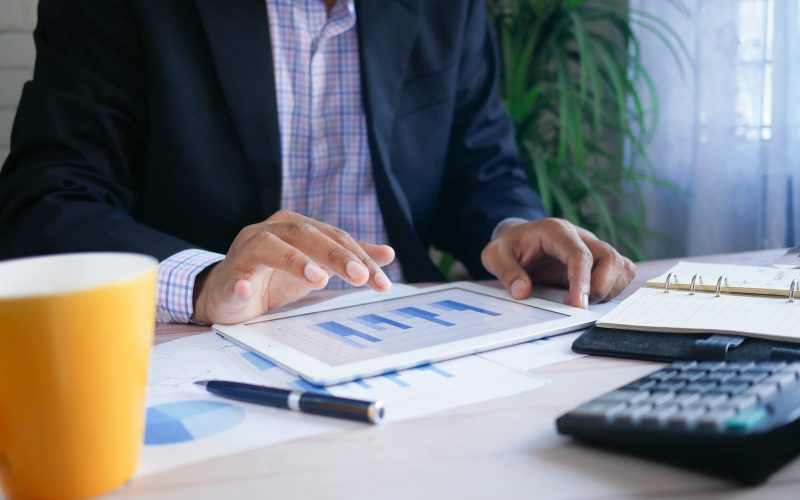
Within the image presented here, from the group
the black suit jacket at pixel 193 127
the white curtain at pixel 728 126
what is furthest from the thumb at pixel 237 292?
the white curtain at pixel 728 126

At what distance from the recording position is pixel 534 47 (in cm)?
186

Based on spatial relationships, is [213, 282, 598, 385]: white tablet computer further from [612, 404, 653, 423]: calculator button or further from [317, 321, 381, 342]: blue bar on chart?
[612, 404, 653, 423]: calculator button

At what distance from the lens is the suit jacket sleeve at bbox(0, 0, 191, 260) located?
943mm

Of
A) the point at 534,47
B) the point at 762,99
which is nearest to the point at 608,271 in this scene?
the point at 762,99

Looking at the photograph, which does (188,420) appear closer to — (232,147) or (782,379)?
(782,379)

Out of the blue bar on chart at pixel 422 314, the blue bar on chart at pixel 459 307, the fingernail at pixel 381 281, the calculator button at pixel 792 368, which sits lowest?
the blue bar on chart at pixel 459 307

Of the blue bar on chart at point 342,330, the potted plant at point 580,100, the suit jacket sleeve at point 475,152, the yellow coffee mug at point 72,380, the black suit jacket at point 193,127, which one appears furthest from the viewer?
the potted plant at point 580,100

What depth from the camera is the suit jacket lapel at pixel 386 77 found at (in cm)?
119

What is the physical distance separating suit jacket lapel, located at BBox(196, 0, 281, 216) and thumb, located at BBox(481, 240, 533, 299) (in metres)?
0.37

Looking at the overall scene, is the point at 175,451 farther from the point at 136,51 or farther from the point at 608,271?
the point at 136,51

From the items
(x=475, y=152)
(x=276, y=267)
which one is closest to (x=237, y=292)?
(x=276, y=267)

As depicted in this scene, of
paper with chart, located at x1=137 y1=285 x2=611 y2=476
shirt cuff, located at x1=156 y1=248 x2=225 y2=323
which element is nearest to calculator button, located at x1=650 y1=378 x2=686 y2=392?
paper with chart, located at x1=137 y1=285 x2=611 y2=476

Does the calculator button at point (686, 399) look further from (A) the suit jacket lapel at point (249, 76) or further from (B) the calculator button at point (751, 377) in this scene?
(A) the suit jacket lapel at point (249, 76)

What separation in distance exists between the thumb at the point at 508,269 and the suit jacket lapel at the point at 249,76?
37cm
